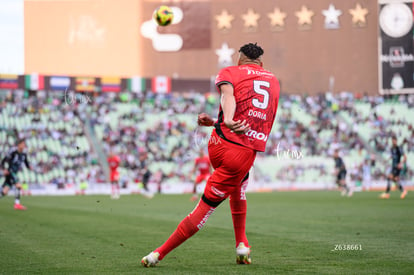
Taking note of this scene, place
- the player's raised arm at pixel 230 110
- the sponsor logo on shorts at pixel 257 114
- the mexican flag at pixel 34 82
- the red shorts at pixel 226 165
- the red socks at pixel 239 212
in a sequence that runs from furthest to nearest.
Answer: the mexican flag at pixel 34 82, the red socks at pixel 239 212, the sponsor logo on shorts at pixel 257 114, the red shorts at pixel 226 165, the player's raised arm at pixel 230 110

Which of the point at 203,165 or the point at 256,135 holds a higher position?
the point at 256,135

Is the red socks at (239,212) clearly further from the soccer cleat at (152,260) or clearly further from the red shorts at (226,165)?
the soccer cleat at (152,260)

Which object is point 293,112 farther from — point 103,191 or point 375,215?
point 375,215

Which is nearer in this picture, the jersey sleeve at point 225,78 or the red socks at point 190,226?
the jersey sleeve at point 225,78

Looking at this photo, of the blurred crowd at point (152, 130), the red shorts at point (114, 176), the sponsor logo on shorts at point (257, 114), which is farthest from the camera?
the blurred crowd at point (152, 130)

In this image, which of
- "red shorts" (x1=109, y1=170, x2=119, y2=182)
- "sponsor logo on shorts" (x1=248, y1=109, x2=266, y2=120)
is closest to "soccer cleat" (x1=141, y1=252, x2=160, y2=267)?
"sponsor logo on shorts" (x1=248, y1=109, x2=266, y2=120)

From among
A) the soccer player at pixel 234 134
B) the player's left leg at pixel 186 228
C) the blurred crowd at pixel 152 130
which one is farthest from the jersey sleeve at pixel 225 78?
the blurred crowd at pixel 152 130

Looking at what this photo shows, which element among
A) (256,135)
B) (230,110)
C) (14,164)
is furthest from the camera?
(14,164)

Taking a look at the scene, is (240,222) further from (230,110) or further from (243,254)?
(230,110)

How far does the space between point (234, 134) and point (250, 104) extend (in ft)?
1.21

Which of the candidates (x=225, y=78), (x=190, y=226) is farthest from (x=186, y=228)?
(x=225, y=78)

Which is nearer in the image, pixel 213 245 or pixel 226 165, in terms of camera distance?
pixel 226 165

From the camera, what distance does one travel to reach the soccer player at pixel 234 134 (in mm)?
7289

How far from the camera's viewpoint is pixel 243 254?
782 centimetres
